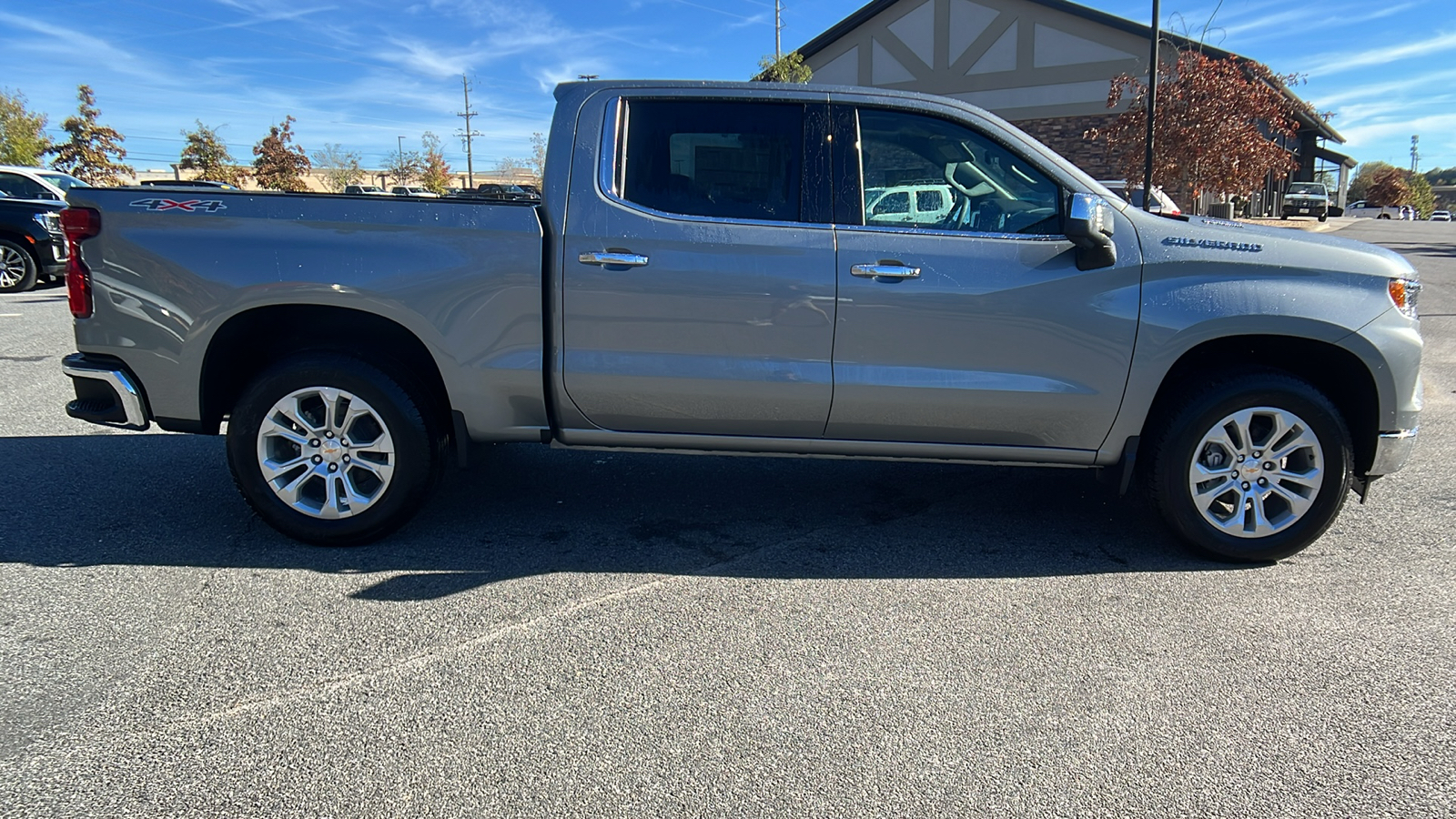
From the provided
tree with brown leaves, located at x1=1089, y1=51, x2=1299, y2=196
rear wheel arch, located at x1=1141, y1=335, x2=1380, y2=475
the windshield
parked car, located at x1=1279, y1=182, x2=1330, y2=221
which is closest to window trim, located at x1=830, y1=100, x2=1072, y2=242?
rear wheel arch, located at x1=1141, y1=335, x2=1380, y2=475

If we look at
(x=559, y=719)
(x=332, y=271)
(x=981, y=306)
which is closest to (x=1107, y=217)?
(x=981, y=306)

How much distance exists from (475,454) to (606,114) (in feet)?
7.09

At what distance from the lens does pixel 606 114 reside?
407 centimetres

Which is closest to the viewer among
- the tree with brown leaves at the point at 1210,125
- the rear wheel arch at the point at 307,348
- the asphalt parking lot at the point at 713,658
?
the asphalt parking lot at the point at 713,658

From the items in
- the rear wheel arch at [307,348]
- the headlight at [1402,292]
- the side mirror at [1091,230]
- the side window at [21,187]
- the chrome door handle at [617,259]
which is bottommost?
the rear wheel arch at [307,348]

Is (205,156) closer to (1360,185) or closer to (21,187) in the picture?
(21,187)

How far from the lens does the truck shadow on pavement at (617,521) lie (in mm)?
3996

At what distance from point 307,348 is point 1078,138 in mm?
30655

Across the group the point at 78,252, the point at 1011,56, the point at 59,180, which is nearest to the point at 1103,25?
the point at 1011,56

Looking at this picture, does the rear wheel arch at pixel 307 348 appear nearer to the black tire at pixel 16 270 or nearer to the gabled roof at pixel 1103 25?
the black tire at pixel 16 270

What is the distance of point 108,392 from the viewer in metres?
4.05

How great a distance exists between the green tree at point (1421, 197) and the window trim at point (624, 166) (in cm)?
9032

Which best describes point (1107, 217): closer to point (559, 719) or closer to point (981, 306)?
point (981, 306)

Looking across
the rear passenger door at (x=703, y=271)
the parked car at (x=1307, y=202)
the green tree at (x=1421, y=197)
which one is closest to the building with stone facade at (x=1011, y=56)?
the parked car at (x=1307, y=202)
